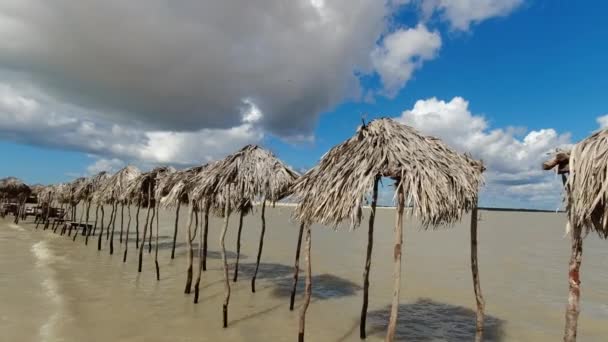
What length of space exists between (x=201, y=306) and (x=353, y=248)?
19216 millimetres

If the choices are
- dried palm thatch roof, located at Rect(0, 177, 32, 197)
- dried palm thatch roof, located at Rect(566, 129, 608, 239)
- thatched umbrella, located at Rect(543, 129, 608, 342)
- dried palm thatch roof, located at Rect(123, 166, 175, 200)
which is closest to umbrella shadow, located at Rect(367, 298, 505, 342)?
thatched umbrella, located at Rect(543, 129, 608, 342)

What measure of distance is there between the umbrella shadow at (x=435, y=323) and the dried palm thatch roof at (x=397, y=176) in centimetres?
446

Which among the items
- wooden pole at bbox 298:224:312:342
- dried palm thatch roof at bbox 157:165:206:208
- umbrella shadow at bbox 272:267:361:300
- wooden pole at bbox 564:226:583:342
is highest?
dried palm thatch roof at bbox 157:165:206:208

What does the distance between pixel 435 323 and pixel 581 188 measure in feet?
26.2

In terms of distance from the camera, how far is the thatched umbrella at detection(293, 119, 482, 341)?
22.6 feet

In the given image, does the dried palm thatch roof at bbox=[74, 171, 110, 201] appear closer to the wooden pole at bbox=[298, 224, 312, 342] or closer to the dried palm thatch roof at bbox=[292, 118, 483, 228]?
the wooden pole at bbox=[298, 224, 312, 342]

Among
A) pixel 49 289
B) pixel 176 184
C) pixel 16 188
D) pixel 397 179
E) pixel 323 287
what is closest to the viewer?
pixel 397 179

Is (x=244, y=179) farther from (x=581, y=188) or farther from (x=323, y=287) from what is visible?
(x=323, y=287)

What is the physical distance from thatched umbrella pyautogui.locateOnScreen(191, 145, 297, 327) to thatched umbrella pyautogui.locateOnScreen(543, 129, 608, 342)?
6.55 meters

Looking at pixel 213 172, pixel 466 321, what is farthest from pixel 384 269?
pixel 213 172

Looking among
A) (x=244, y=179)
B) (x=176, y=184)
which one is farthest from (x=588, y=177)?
(x=176, y=184)

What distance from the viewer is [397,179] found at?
297 inches

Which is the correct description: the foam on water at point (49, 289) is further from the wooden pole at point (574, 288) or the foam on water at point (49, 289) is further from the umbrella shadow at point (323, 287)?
the wooden pole at point (574, 288)

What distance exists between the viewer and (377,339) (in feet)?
32.8
